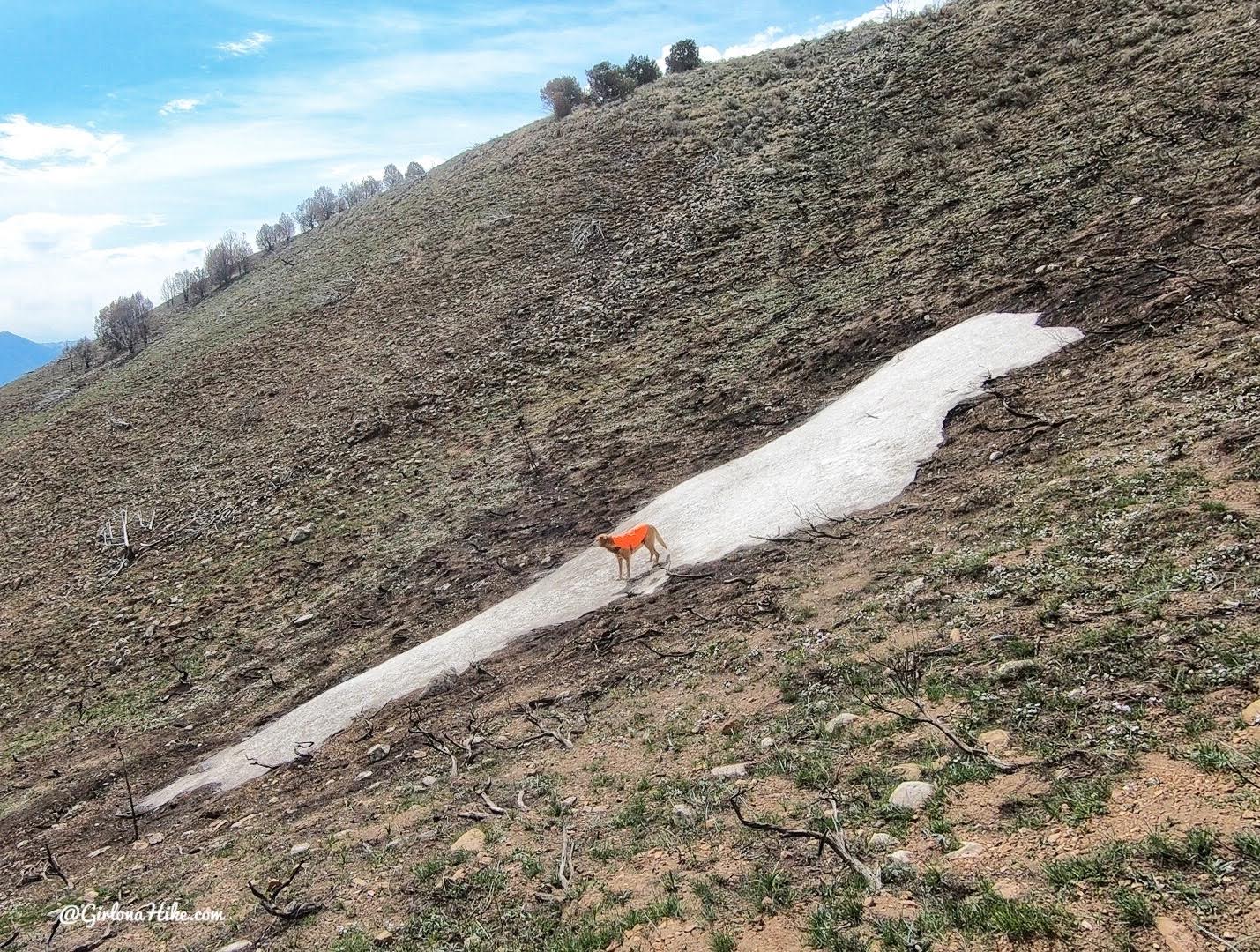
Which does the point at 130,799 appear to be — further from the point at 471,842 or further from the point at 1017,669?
the point at 1017,669

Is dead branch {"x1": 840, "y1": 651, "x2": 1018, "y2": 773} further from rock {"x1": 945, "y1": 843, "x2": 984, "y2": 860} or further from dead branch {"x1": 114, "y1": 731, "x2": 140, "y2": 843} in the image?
dead branch {"x1": 114, "y1": 731, "x2": 140, "y2": 843}

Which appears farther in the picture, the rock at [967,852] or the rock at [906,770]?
the rock at [906,770]

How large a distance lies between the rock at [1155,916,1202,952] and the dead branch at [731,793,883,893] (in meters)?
1.43

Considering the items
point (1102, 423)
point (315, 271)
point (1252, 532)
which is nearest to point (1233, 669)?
point (1252, 532)

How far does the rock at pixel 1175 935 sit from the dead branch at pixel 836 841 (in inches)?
56.3

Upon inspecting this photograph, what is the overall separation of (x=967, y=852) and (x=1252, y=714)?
1.92m

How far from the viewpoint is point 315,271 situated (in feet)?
143

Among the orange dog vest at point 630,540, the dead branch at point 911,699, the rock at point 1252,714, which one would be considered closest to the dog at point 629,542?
the orange dog vest at point 630,540

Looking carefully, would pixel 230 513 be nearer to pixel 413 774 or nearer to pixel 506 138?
pixel 413 774

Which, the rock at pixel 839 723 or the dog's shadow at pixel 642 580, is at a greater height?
the rock at pixel 839 723

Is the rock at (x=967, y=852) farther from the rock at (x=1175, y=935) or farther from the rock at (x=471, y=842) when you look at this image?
the rock at (x=471, y=842)

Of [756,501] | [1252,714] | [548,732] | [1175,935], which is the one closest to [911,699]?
[1252,714]

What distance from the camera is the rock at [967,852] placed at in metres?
4.20

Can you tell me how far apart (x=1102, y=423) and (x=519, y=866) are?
8.71 metres
